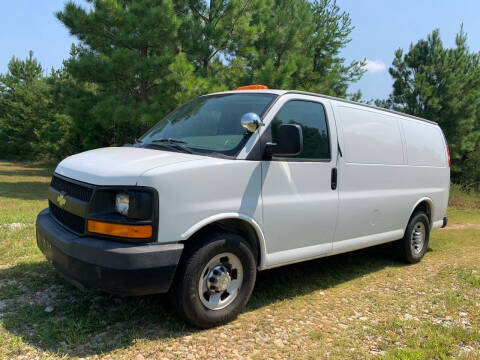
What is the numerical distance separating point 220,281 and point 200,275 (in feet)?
0.78

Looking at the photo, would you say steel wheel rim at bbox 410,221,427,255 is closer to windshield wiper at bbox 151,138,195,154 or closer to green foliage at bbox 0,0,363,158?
windshield wiper at bbox 151,138,195,154

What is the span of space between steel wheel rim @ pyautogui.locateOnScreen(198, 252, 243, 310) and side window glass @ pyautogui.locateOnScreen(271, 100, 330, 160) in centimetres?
124

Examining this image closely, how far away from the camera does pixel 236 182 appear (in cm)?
336

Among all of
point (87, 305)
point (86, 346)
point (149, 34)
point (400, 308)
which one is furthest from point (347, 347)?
point (149, 34)

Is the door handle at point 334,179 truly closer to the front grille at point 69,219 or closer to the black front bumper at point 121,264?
the black front bumper at point 121,264

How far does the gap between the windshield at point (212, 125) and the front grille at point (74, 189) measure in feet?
2.92

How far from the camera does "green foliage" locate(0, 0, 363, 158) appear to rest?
40.4ft

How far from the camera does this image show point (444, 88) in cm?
1839

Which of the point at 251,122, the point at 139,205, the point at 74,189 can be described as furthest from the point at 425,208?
the point at 74,189

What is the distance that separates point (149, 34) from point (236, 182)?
34.6 ft

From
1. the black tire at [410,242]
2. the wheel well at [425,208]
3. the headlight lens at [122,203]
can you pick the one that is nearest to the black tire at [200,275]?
the headlight lens at [122,203]

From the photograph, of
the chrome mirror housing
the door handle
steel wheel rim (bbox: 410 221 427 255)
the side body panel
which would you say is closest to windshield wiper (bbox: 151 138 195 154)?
the chrome mirror housing

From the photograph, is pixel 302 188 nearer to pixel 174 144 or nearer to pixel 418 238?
pixel 174 144

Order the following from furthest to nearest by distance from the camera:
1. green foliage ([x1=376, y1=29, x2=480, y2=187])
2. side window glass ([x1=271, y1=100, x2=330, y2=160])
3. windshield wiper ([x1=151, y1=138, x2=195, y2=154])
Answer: green foliage ([x1=376, y1=29, x2=480, y2=187])
side window glass ([x1=271, y1=100, x2=330, y2=160])
windshield wiper ([x1=151, y1=138, x2=195, y2=154])
